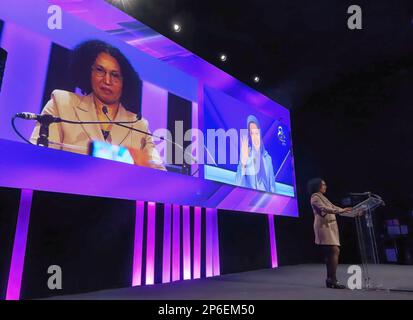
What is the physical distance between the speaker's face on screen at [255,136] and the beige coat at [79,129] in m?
2.19

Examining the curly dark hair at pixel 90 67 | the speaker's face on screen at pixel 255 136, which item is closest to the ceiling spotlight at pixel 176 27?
the curly dark hair at pixel 90 67

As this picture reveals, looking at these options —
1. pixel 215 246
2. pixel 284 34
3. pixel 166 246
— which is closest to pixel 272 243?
pixel 215 246

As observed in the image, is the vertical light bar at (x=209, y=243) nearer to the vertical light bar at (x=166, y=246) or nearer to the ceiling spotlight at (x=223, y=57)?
the vertical light bar at (x=166, y=246)

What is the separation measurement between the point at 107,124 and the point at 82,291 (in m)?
1.64

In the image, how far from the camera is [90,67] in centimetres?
328

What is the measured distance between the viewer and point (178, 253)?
411cm

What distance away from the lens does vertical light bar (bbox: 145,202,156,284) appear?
373 cm

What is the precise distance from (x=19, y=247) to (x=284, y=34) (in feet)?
14.7

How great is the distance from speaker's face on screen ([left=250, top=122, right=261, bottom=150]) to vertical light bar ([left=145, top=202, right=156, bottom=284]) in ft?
6.87

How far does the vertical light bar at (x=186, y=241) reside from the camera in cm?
418

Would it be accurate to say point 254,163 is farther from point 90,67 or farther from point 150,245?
point 90,67

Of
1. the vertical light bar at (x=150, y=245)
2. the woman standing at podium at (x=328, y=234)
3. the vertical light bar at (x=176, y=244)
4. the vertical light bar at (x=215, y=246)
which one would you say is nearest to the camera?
the woman standing at podium at (x=328, y=234)

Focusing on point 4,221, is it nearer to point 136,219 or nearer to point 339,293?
point 136,219
